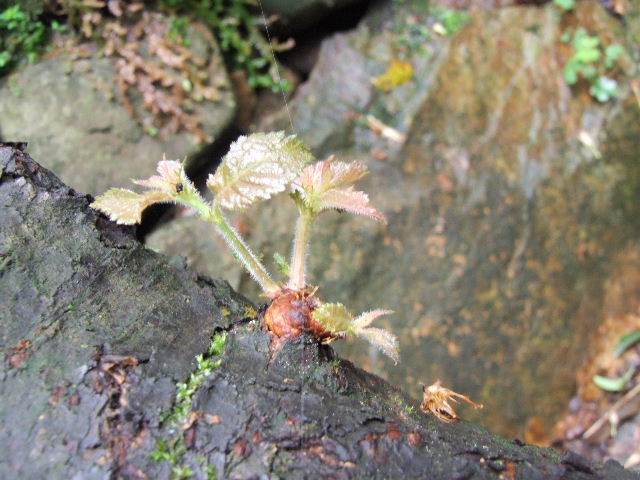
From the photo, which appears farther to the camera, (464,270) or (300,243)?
(464,270)

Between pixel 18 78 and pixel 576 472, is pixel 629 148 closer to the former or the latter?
pixel 576 472

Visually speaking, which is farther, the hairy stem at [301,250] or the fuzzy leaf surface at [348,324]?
the hairy stem at [301,250]

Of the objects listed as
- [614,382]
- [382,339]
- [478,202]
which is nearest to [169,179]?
[382,339]

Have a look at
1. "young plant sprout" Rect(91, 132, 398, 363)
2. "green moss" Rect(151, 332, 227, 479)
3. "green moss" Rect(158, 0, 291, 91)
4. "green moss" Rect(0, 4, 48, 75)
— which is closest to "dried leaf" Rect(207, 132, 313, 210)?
"young plant sprout" Rect(91, 132, 398, 363)

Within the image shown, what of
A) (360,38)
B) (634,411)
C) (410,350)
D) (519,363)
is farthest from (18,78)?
(634,411)

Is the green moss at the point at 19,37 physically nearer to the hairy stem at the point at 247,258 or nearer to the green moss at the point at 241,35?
the green moss at the point at 241,35

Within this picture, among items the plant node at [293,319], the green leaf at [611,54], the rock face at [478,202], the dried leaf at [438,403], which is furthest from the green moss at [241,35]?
the dried leaf at [438,403]
